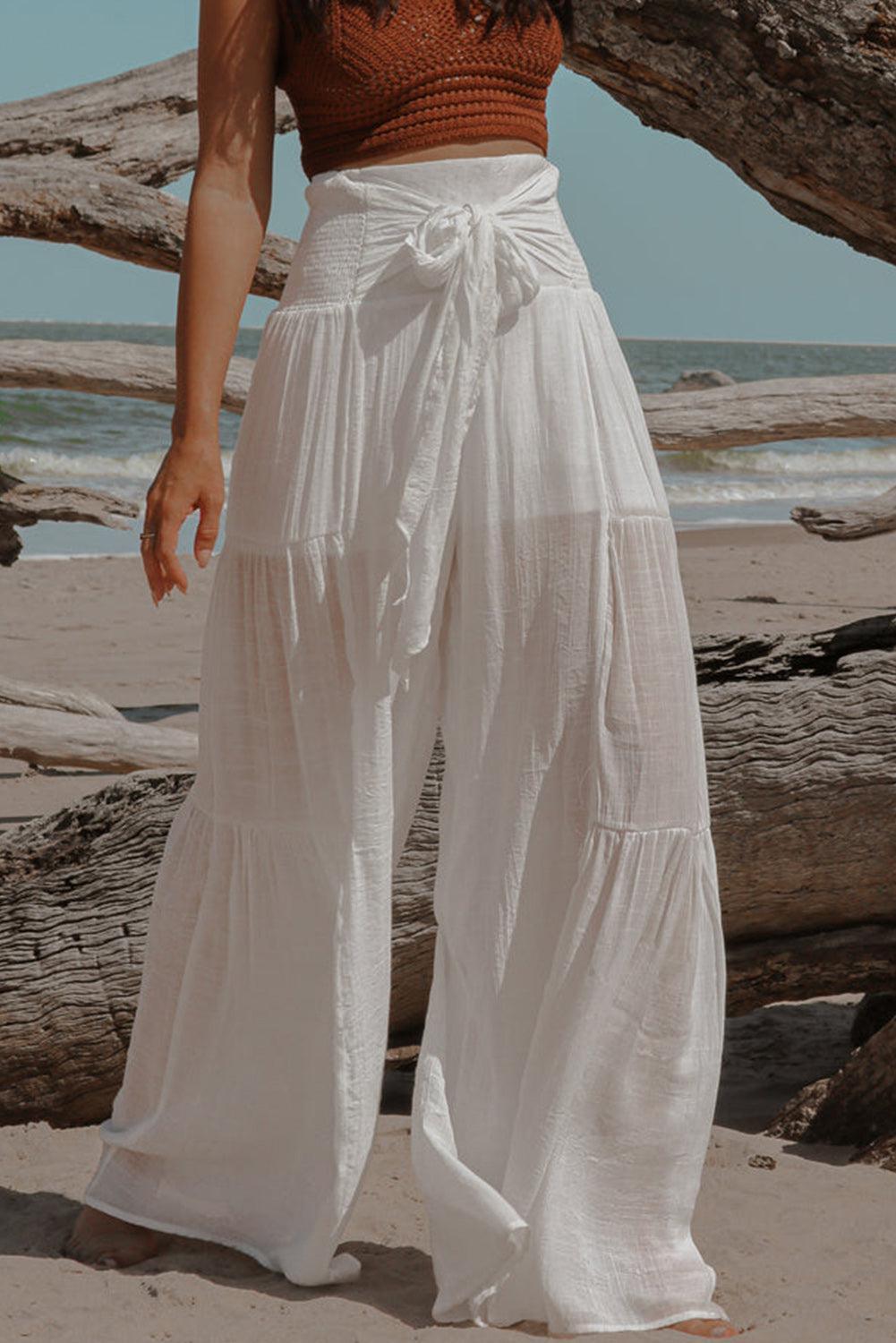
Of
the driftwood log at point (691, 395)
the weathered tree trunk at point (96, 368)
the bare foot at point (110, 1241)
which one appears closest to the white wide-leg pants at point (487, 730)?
the bare foot at point (110, 1241)

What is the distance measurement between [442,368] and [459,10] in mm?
480

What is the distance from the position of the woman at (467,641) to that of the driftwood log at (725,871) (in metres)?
0.92

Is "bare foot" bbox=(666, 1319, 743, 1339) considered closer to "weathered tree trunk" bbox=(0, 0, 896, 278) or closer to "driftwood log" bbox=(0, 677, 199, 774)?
"weathered tree trunk" bbox=(0, 0, 896, 278)

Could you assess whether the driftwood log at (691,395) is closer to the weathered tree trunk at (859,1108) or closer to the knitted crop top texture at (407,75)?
the weathered tree trunk at (859,1108)

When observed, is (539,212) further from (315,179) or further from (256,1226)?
(256,1226)

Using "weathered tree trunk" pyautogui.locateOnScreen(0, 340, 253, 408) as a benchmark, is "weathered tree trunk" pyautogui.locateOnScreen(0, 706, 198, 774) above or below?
below

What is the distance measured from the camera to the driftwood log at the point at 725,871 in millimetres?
3264

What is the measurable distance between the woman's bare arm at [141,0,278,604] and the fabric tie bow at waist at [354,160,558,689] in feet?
0.77

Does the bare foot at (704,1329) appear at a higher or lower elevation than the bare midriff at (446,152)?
lower

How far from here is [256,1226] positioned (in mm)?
2545

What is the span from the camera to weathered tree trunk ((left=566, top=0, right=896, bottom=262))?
3.49 meters

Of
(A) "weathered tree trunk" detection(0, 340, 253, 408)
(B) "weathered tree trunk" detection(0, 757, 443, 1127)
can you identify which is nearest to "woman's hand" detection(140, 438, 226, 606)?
(B) "weathered tree trunk" detection(0, 757, 443, 1127)

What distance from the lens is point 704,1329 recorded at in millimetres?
2377

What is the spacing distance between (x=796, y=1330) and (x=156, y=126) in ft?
15.4
